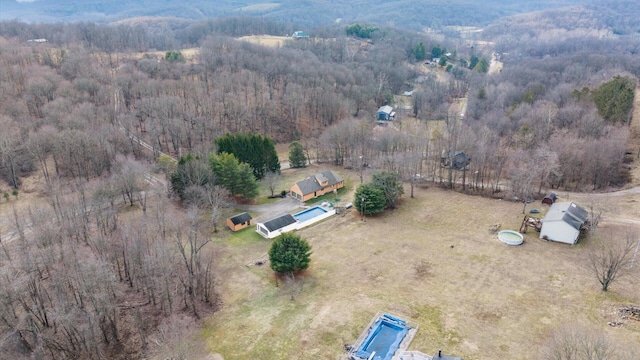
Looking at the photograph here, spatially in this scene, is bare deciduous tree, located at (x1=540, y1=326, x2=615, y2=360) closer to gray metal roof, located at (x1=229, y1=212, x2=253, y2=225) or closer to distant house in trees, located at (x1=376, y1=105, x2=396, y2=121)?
gray metal roof, located at (x1=229, y1=212, x2=253, y2=225)

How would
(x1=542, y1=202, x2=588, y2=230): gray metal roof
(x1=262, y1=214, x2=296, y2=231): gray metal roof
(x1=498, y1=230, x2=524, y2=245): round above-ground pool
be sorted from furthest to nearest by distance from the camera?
(x1=262, y1=214, x2=296, y2=231): gray metal roof < (x1=498, y1=230, x2=524, y2=245): round above-ground pool < (x1=542, y1=202, x2=588, y2=230): gray metal roof

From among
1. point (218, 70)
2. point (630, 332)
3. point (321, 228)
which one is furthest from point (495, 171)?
point (218, 70)

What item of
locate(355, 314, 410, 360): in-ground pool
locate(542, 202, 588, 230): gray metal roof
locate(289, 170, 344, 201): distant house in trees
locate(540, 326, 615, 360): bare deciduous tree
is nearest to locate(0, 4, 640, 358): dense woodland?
locate(542, 202, 588, 230): gray metal roof

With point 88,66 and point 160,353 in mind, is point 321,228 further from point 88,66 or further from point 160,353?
point 88,66

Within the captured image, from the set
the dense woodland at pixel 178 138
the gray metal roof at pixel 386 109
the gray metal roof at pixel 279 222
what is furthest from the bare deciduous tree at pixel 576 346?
the gray metal roof at pixel 386 109

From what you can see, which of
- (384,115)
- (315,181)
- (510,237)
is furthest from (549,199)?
(384,115)

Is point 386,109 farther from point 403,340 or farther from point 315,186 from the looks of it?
point 403,340

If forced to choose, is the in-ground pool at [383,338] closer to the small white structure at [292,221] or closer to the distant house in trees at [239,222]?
the small white structure at [292,221]
